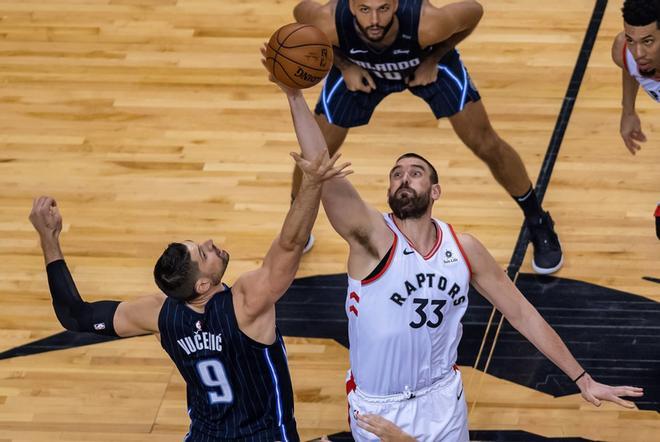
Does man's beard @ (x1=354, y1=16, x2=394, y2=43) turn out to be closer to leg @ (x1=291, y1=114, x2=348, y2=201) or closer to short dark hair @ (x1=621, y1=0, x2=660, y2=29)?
leg @ (x1=291, y1=114, x2=348, y2=201)

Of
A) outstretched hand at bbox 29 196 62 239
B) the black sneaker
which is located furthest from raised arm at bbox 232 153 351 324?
the black sneaker

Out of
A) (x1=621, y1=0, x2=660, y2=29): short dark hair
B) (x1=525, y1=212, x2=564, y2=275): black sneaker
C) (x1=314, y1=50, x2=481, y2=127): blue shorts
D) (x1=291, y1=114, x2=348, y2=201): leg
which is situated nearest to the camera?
(x1=621, y1=0, x2=660, y2=29): short dark hair

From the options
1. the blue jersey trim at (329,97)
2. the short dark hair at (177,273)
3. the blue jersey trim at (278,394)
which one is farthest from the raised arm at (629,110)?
the short dark hair at (177,273)

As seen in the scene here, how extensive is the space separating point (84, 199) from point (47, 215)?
2916 mm

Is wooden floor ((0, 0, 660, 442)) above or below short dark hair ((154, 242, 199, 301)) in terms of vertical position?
below

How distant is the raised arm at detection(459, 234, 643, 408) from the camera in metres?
5.52

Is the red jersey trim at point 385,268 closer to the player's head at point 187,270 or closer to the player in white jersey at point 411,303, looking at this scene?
the player in white jersey at point 411,303

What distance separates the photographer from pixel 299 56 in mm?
5711

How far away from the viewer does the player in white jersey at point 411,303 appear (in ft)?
17.6

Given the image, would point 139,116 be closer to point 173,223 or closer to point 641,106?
point 173,223

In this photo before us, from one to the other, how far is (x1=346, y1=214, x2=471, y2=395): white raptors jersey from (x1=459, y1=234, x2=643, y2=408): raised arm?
0.28 ft

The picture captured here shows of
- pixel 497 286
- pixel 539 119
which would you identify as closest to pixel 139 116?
pixel 539 119

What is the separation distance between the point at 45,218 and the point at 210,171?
311 cm

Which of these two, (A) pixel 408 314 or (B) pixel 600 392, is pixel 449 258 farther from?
(B) pixel 600 392
